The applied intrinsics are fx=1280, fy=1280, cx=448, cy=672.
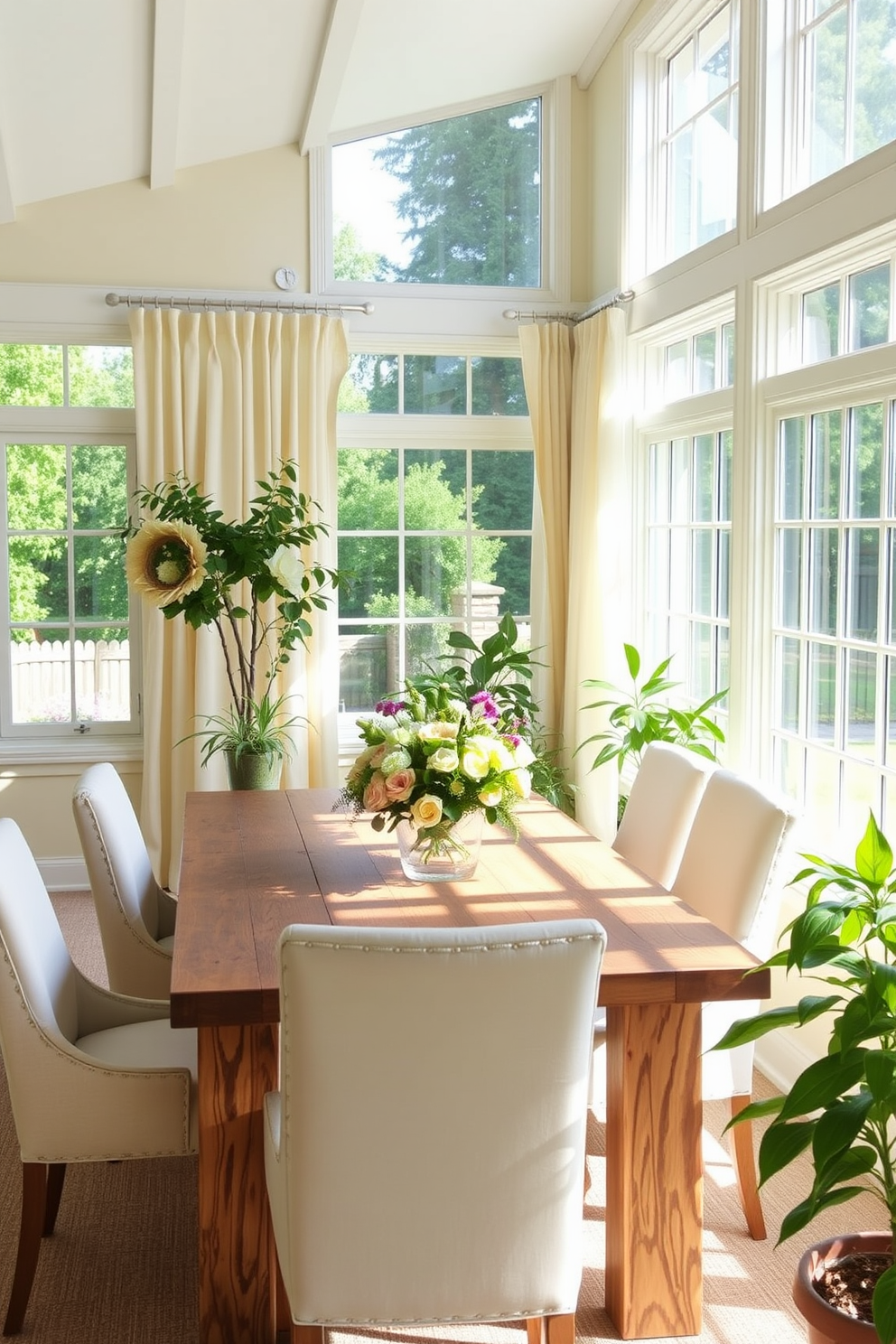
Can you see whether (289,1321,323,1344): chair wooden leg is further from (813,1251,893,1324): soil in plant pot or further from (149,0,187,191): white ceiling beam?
(149,0,187,191): white ceiling beam

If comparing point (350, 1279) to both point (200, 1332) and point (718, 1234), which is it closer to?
point (200, 1332)

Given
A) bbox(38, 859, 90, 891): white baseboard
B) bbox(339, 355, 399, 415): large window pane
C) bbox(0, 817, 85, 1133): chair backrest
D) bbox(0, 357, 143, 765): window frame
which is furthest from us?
bbox(339, 355, 399, 415): large window pane

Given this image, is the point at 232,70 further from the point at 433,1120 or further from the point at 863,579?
the point at 433,1120

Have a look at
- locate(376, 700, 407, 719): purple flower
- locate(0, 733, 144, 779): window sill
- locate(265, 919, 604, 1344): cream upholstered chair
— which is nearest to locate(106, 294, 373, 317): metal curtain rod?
locate(0, 733, 144, 779): window sill

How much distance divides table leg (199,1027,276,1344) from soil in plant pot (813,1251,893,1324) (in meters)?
0.95

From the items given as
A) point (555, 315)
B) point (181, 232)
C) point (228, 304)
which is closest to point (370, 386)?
point (228, 304)

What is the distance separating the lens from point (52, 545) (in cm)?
564

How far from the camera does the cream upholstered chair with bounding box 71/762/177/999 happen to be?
3.00 metres

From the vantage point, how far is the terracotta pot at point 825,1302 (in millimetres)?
1874

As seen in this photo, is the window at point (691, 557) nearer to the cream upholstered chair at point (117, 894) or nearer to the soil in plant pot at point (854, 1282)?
the cream upholstered chair at point (117, 894)

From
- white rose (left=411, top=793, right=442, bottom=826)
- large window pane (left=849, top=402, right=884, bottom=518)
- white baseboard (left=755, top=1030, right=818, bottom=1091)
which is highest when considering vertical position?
large window pane (left=849, top=402, right=884, bottom=518)

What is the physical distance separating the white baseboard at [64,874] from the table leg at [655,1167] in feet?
12.2

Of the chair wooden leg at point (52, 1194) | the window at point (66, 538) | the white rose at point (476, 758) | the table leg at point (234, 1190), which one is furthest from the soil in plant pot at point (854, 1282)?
the window at point (66, 538)

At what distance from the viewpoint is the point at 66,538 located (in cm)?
564
